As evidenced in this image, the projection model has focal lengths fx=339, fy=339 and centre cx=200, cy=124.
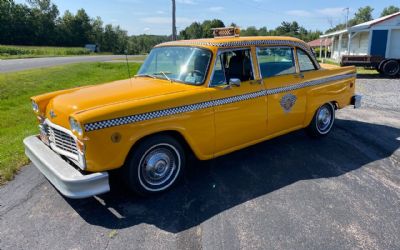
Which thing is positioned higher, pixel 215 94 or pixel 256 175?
pixel 215 94

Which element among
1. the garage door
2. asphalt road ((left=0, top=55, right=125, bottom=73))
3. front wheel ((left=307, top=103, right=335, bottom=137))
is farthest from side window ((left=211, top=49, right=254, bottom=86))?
the garage door

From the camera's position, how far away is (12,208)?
4.00 meters

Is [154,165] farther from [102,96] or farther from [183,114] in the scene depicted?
[102,96]

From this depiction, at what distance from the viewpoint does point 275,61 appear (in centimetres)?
540

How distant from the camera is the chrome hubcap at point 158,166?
4097mm

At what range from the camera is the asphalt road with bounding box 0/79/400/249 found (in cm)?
331

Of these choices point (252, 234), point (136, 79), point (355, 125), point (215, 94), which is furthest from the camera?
point (355, 125)

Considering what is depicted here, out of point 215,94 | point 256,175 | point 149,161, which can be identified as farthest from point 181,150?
point 256,175

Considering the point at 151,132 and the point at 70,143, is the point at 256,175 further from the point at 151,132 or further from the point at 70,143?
the point at 70,143

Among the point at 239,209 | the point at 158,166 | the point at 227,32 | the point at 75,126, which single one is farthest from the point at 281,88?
the point at 75,126

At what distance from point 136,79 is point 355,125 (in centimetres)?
486

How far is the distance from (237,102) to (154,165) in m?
1.46

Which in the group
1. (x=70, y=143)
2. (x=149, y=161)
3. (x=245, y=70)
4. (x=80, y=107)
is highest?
(x=245, y=70)

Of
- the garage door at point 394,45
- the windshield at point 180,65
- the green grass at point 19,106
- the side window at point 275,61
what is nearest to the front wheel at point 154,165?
the windshield at point 180,65
